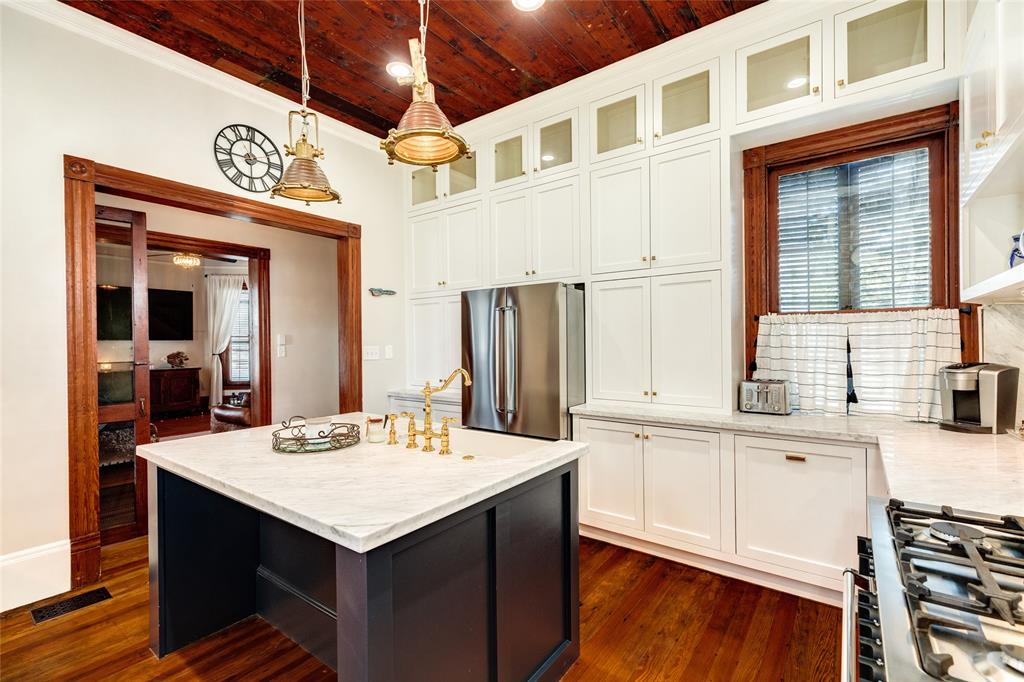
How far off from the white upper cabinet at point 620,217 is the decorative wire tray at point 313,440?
191 cm

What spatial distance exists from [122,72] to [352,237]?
164cm

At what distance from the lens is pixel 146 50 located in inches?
108

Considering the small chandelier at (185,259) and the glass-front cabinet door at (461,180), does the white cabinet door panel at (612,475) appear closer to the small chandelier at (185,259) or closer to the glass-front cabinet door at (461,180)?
the glass-front cabinet door at (461,180)

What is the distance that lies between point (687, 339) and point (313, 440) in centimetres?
207

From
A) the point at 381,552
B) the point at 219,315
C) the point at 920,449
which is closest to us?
the point at 381,552

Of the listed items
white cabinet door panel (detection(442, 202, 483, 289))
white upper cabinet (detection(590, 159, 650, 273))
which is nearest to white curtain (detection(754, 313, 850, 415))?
white upper cabinet (detection(590, 159, 650, 273))

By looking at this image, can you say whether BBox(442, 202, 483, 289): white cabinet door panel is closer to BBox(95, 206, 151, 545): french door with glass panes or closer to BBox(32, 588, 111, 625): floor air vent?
BBox(95, 206, 151, 545): french door with glass panes

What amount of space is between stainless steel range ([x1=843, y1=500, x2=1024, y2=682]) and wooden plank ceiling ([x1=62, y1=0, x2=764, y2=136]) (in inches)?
101

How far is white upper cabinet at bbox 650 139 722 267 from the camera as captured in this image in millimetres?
2670

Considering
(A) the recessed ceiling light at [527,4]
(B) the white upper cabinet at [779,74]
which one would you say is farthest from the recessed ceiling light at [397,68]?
(B) the white upper cabinet at [779,74]

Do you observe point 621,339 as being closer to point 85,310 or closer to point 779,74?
point 779,74

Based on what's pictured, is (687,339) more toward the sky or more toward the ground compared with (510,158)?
more toward the ground

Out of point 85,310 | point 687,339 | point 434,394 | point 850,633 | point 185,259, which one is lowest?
point 850,633

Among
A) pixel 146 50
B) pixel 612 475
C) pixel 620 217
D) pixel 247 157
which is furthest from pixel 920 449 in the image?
pixel 146 50
